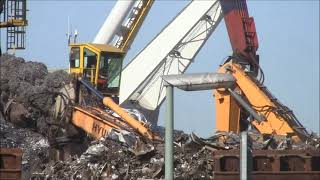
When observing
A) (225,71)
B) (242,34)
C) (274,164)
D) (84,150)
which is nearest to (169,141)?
(274,164)

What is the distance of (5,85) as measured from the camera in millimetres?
25766

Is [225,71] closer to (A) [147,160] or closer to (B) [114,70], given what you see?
(B) [114,70]

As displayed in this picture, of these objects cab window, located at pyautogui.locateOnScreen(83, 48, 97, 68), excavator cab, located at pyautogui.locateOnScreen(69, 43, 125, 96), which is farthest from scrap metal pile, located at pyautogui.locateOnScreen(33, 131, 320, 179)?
cab window, located at pyautogui.locateOnScreen(83, 48, 97, 68)

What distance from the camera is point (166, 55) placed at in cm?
4288

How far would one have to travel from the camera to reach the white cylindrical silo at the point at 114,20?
44094mm

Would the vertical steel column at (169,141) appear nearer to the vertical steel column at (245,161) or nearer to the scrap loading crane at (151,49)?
the vertical steel column at (245,161)

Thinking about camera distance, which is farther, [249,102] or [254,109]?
[249,102]

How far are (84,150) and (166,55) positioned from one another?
19.4 metres

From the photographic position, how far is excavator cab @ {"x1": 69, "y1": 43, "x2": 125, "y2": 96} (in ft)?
87.4

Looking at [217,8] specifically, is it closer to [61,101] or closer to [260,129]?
[260,129]

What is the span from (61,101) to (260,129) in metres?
7.36

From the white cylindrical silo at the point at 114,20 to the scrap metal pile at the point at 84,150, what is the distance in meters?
17.0

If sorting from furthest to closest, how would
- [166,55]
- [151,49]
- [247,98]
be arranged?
[151,49] < [166,55] < [247,98]

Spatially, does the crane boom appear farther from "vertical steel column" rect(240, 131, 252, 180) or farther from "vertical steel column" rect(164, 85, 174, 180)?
"vertical steel column" rect(240, 131, 252, 180)
